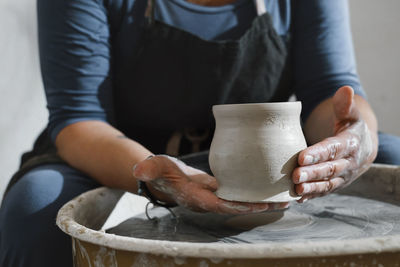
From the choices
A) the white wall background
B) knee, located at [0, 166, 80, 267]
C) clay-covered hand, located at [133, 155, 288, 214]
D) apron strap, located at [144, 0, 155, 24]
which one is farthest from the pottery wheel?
the white wall background

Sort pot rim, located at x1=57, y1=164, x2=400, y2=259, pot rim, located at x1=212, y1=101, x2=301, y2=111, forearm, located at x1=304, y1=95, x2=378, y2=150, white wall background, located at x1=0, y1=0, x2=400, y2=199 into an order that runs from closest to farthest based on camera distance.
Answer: pot rim, located at x1=57, y1=164, x2=400, y2=259 < pot rim, located at x1=212, y1=101, x2=301, y2=111 < forearm, located at x1=304, y1=95, x2=378, y2=150 < white wall background, located at x1=0, y1=0, x2=400, y2=199

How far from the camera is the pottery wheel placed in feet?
2.27

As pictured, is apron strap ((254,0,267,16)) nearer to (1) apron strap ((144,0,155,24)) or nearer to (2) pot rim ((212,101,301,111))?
(1) apron strap ((144,0,155,24))

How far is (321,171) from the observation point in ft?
2.33

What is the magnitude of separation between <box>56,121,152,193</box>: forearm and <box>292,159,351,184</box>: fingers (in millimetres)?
387

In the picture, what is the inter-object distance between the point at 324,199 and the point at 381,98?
1.79 metres

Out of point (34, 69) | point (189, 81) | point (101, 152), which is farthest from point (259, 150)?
point (34, 69)

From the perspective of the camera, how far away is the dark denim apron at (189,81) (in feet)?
3.80

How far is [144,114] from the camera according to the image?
125 centimetres

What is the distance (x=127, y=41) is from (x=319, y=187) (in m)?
0.70

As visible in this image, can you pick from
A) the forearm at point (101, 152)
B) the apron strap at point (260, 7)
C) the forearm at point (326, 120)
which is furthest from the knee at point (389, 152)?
the forearm at point (101, 152)

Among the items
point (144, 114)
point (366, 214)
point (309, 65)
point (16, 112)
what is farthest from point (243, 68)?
point (16, 112)

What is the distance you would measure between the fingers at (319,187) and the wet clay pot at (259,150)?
15 millimetres

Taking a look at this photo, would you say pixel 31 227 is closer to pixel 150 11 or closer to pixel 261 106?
pixel 261 106
